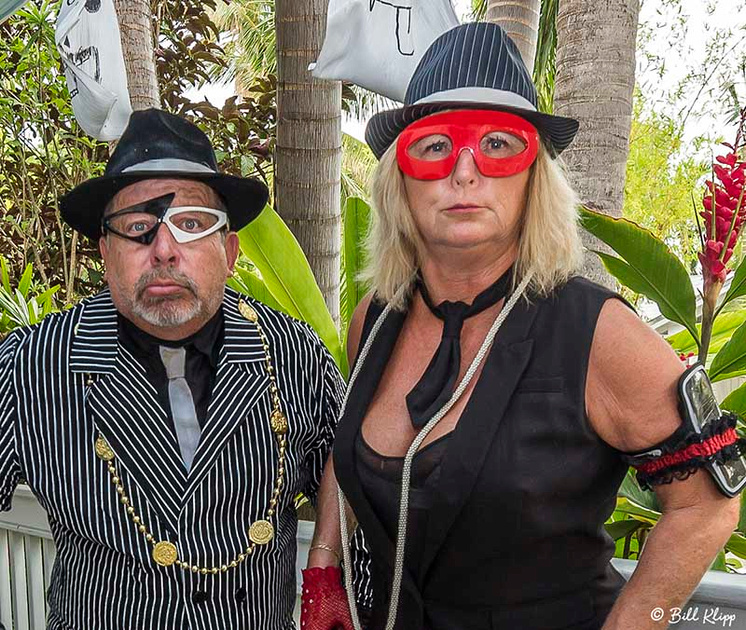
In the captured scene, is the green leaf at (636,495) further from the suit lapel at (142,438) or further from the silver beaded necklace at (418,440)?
the suit lapel at (142,438)

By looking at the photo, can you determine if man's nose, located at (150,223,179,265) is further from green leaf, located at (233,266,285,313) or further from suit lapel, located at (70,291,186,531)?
green leaf, located at (233,266,285,313)

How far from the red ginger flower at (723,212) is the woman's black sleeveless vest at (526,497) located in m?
0.82

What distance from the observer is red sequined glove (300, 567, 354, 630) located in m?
2.01

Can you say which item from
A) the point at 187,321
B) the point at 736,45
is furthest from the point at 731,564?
the point at 736,45

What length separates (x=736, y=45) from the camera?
18250 millimetres

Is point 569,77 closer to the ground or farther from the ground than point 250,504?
farther from the ground

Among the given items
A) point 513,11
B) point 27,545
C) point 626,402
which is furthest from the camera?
point 513,11

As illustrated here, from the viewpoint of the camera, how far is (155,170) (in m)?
2.00

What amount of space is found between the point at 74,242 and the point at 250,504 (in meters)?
4.19

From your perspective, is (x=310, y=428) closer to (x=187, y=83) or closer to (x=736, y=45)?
(x=187, y=83)

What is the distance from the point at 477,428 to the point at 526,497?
16cm

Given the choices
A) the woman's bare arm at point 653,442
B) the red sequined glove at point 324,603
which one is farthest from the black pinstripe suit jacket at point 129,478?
the woman's bare arm at point 653,442

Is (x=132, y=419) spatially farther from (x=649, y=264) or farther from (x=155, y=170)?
(x=649, y=264)

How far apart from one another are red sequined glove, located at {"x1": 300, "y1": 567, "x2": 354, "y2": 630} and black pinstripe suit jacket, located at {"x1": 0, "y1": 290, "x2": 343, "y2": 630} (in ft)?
0.36
